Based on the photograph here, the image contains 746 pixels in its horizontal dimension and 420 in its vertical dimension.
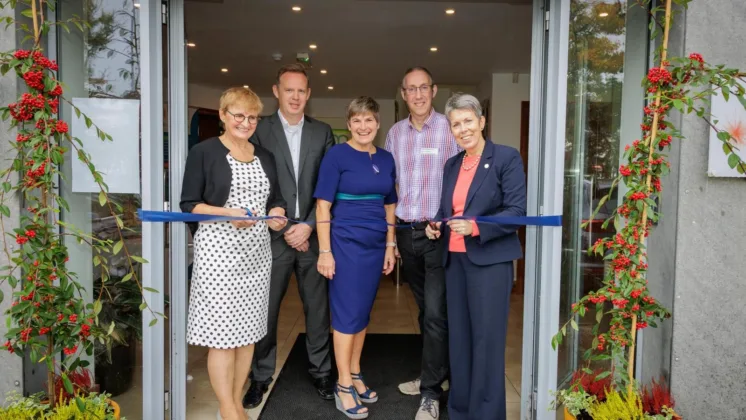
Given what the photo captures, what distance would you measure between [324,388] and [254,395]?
43 centimetres

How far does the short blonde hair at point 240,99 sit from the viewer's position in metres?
2.66

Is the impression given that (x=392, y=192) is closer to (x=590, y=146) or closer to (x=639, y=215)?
(x=590, y=146)

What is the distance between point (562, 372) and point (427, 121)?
1.58 m

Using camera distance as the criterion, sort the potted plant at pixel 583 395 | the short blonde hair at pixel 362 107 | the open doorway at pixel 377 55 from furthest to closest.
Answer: the open doorway at pixel 377 55 < the short blonde hair at pixel 362 107 < the potted plant at pixel 583 395

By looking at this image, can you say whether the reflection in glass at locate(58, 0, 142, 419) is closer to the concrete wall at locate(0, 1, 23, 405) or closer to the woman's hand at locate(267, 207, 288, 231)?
the concrete wall at locate(0, 1, 23, 405)

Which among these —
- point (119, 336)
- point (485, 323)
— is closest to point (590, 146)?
point (485, 323)

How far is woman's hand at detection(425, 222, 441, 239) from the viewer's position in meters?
2.94

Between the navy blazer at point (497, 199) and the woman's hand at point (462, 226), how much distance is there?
3.3 inches

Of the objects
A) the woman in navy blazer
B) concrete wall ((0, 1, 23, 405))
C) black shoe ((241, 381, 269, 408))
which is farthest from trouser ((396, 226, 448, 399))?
concrete wall ((0, 1, 23, 405))

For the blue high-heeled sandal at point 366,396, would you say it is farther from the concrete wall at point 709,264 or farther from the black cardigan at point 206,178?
the concrete wall at point 709,264

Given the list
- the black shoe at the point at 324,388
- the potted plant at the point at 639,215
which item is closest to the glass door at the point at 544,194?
the potted plant at the point at 639,215

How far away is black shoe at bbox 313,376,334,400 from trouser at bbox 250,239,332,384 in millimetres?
32

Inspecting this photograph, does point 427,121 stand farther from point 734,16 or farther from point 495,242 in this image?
point 734,16

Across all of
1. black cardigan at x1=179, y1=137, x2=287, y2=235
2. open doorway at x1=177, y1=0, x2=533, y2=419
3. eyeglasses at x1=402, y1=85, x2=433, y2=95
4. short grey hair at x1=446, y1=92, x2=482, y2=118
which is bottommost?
black cardigan at x1=179, y1=137, x2=287, y2=235
